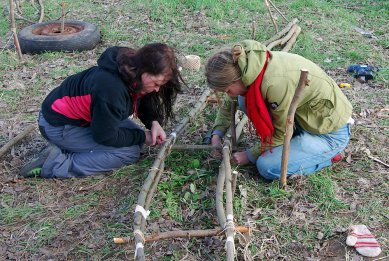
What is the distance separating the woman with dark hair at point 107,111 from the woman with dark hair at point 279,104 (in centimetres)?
43

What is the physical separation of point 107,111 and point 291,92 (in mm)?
1238

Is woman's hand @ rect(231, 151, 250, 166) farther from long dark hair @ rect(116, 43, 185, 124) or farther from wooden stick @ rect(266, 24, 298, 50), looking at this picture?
wooden stick @ rect(266, 24, 298, 50)

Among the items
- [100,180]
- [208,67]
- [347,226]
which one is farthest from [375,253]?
[100,180]

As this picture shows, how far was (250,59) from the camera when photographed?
2947 mm

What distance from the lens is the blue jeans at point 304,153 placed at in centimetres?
339

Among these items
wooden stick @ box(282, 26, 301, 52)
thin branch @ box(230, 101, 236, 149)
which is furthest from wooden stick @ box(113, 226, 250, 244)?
wooden stick @ box(282, 26, 301, 52)

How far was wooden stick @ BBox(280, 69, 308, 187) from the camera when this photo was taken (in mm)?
2789

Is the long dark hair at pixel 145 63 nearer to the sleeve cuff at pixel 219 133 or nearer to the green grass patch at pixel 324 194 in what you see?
the sleeve cuff at pixel 219 133

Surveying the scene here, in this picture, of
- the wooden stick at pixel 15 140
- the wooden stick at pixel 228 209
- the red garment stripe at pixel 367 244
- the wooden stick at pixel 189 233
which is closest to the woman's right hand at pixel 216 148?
the wooden stick at pixel 228 209

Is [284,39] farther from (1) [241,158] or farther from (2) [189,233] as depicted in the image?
(2) [189,233]

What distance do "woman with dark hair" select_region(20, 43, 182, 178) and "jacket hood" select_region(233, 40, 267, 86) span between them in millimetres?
484

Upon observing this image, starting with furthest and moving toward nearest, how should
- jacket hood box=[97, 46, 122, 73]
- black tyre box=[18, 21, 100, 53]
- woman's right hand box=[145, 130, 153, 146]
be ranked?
black tyre box=[18, 21, 100, 53] → woman's right hand box=[145, 130, 153, 146] → jacket hood box=[97, 46, 122, 73]

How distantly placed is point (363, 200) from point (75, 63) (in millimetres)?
3936

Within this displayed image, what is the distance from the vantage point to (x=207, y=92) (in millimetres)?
4520
